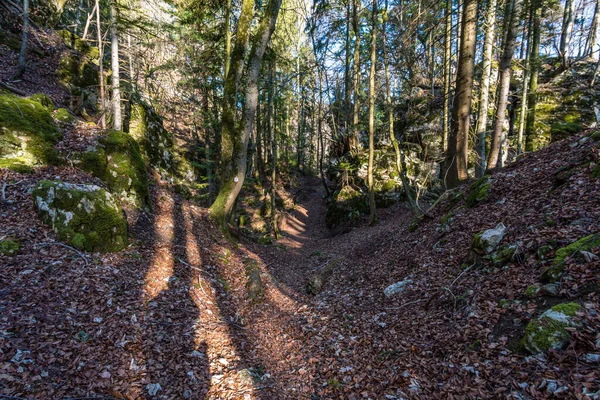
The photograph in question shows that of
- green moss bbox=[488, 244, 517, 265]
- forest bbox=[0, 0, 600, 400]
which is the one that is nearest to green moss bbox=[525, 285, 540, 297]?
forest bbox=[0, 0, 600, 400]

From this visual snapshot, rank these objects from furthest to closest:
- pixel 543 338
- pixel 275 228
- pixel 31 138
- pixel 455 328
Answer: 1. pixel 275 228
2. pixel 31 138
3. pixel 455 328
4. pixel 543 338

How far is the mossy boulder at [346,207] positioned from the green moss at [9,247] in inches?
538

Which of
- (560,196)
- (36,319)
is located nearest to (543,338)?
(560,196)

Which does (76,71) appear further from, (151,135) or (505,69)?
(505,69)

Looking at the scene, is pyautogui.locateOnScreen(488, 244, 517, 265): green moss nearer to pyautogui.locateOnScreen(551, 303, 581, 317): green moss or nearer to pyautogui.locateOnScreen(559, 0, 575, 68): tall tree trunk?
pyautogui.locateOnScreen(551, 303, 581, 317): green moss

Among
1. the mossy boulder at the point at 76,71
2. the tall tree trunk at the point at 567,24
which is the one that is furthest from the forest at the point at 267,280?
the tall tree trunk at the point at 567,24

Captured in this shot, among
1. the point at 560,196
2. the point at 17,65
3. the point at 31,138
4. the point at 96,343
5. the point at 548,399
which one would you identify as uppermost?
the point at 17,65

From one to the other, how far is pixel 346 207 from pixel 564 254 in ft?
42.5

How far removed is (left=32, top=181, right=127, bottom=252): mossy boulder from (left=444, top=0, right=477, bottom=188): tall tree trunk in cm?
934

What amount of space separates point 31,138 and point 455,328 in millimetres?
9941

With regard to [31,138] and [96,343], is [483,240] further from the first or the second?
[31,138]

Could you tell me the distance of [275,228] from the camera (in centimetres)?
1577

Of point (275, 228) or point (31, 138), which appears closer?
point (31, 138)

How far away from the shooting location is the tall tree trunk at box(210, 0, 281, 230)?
889 cm
